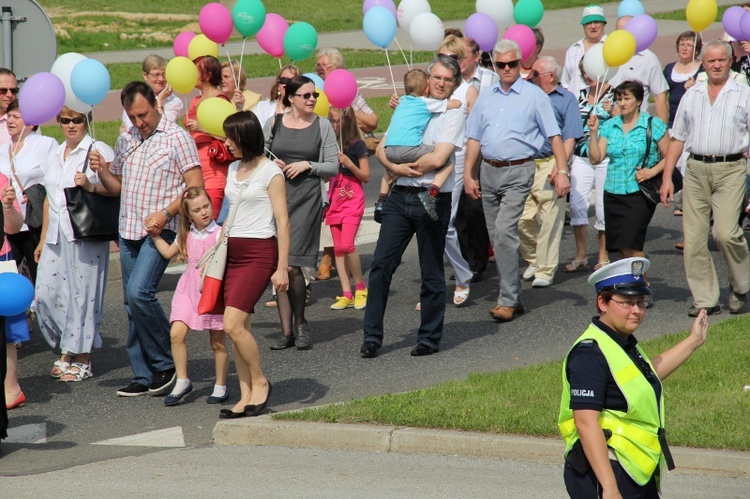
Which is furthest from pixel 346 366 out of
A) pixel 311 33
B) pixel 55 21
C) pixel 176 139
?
pixel 55 21

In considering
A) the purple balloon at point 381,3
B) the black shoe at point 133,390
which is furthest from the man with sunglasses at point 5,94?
the purple balloon at point 381,3

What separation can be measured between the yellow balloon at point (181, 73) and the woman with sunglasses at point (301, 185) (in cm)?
104

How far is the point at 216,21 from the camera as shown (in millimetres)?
11000

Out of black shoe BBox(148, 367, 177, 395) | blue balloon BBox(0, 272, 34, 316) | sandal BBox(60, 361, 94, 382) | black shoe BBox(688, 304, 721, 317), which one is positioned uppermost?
blue balloon BBox(0, 272, 34, 316)

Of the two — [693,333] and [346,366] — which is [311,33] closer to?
[346,366]

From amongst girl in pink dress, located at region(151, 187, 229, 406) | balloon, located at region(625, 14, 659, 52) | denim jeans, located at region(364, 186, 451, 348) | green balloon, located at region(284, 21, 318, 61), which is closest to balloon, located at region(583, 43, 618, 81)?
balloon, located at region(625, 14, 659, 52)

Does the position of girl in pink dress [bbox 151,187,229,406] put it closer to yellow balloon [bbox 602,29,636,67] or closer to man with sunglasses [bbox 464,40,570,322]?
man with sunglasses [bbox 464,40,570,322]

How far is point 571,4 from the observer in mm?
37469

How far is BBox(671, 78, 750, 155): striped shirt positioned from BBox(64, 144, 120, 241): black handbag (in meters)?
4.46

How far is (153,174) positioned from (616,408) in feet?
14.4

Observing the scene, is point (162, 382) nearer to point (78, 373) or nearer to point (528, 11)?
point (78, 373)

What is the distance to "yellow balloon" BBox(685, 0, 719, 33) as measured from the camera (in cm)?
1164

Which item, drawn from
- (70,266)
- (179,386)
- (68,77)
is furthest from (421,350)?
(68,77)

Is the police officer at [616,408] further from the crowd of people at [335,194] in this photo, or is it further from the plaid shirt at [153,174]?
the plaid shirt at [153,174]
